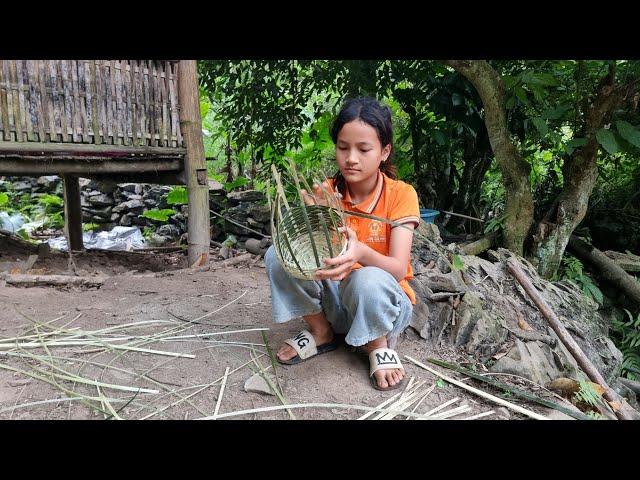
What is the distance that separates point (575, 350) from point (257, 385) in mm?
1969

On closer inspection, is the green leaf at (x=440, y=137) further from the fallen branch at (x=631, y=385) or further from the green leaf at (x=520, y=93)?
the fallen branch at (x=631, y=385)

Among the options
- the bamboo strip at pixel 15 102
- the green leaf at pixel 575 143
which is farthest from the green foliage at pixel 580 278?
the bamboo strip at pixel 15 102

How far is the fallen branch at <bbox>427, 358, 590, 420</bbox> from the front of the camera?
6.07 ft

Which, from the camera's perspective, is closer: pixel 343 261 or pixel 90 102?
pixel 343 261

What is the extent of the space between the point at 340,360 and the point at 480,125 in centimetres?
416

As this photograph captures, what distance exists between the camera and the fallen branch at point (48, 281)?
3.62 metres

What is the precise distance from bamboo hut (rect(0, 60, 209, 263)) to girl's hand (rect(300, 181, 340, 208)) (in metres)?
2.87

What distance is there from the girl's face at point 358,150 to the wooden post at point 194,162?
3.10 metres

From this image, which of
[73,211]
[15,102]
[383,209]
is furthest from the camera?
[73,211]

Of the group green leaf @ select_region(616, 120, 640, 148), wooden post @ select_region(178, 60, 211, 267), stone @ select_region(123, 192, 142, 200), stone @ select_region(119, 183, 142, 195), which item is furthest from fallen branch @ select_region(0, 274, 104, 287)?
stone @ select_region(119, 183, 142, 195)

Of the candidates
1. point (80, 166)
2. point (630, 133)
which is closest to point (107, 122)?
point (80, 166)

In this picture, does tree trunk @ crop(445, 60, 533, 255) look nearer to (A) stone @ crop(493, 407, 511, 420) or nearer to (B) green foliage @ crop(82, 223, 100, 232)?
(A) stone @ crop(493, 407, 511, 420)

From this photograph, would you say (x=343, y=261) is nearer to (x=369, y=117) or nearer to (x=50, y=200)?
(x=369, y=117)

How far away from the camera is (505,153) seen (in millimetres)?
4566
